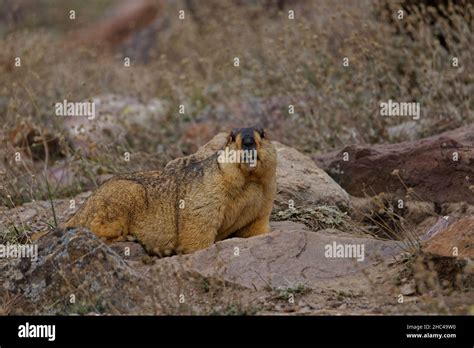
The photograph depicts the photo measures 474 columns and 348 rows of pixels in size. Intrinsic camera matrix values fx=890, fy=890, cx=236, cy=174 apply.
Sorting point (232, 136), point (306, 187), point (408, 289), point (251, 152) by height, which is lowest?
point (408, 289)

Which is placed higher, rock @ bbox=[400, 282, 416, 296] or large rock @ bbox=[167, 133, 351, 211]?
large rock @ bbox=[167, 133, 351, 211]

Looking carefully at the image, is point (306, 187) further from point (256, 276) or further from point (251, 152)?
point (256, 276)

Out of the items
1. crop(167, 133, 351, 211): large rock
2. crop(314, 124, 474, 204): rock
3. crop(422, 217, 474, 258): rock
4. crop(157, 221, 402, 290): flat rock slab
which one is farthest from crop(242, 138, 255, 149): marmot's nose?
crop(314, 124, 474, 204): rock

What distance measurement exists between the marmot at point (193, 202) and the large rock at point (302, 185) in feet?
2.45

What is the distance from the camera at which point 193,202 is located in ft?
28.2

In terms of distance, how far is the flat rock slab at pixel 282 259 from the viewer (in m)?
7.75

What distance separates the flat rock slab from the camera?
7746 mm

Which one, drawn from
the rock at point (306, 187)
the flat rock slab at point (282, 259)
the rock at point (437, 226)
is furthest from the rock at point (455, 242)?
the rock at point (306, 187)

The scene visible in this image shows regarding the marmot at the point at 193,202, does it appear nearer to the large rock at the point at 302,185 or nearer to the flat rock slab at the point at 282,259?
the flat rock slab at the point at 282,259

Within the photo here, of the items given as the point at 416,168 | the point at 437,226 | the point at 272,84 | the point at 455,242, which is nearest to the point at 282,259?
the point at 455,242

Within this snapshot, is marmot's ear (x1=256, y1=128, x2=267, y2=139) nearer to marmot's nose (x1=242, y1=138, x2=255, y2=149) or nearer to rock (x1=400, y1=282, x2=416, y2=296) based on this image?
marmot's nose (x1=242, y1=138, x2=255, y2=149)

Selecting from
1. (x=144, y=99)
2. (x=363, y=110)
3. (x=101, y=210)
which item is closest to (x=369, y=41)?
(x=363, y=110)

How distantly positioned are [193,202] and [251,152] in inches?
30.9

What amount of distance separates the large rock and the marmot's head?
111 centimetres
